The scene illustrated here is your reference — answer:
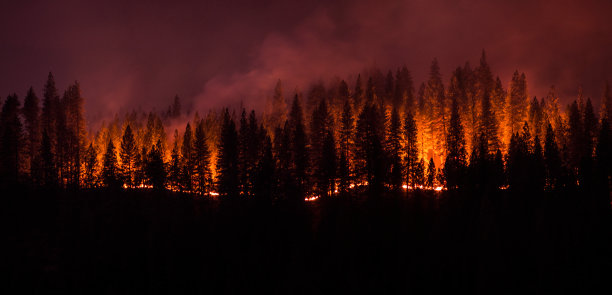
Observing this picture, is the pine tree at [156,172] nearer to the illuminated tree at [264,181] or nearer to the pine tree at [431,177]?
the illuminated tree at [264,181]

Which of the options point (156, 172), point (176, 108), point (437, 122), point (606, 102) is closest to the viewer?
point (156, 172)

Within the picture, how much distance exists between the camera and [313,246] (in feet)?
140

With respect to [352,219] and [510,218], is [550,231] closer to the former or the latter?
[510,218]

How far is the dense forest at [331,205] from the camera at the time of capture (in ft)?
114

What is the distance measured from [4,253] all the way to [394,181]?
46938 millimetres

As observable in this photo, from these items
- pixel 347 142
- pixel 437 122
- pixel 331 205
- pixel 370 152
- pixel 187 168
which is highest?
pixel 437 122

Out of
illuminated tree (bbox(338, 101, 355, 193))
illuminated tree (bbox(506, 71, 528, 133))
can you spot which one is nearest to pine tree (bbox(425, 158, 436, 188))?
illuminated tree (bbox(338, 101, 355, 193))

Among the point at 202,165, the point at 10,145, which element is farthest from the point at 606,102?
the point at 10,145

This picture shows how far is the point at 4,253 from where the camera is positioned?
35781 mm

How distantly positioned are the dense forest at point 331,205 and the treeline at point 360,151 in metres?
0.31

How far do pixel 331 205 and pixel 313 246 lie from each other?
13.4m

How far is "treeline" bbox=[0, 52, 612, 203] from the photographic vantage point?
180ft

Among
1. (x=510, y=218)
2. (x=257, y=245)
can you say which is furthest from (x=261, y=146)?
(x=510, y=218)

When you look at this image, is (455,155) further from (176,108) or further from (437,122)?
(176,108)
